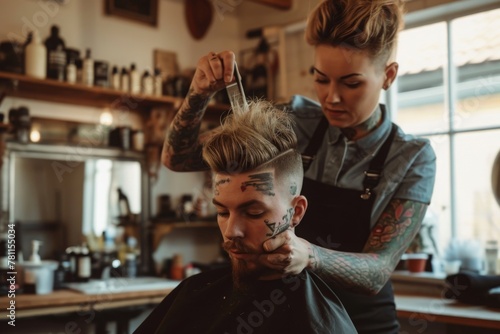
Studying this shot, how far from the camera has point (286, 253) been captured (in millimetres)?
1197

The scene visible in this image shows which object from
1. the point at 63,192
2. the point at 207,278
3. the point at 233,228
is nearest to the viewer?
the point at 233,228

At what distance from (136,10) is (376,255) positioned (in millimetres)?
3581

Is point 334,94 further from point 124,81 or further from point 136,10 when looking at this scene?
point 136,10

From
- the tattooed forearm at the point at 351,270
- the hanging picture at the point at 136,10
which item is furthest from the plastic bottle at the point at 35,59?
the tattooed forearm at the point at 351,270

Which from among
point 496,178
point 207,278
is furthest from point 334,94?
point 496,178

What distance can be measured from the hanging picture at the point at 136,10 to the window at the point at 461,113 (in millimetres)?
2199

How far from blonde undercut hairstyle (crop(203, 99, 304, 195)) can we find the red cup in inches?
96.9

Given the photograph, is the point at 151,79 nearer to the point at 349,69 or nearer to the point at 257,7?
the point at 257,7

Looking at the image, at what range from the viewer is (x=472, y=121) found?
3.73 m

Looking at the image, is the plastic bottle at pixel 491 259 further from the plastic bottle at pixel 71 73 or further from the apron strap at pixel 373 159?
the plastic bottle at pixel 71 73

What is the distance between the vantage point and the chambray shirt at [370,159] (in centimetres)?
171

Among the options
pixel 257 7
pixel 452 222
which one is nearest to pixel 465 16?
pixel 452 222

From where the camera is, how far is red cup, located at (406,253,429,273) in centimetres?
370

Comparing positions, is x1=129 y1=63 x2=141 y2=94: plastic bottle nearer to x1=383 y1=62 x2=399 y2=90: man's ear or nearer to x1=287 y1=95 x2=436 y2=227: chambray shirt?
x1=287 y1=95 x2=436 y2=227: chambray shirt
